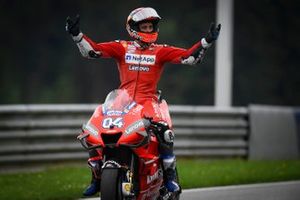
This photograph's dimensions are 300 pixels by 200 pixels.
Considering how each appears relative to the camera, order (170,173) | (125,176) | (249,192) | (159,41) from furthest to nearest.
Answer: (159,41)
(249,192)
(170,173)
(125,176)

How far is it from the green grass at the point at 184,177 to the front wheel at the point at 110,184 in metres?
2.93

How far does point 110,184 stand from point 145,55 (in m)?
1.75

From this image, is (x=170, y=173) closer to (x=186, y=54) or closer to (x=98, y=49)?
(x=186, y=54)

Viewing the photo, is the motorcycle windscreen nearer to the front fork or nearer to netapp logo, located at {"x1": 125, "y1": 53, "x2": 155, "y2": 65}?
netapp logo, located at {"x1": 125, "y1": 53, "x2": 155, "y2": 65}

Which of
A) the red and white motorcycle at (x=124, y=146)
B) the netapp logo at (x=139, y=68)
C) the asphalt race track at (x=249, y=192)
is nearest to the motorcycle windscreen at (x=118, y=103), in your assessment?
the red and white motorcycle at (x=124, y=146)

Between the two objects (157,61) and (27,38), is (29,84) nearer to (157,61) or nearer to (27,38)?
(27,38)

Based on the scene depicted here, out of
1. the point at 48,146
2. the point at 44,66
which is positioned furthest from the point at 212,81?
the point at 48,146

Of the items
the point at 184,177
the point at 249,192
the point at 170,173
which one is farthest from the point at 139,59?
the point at 184,177

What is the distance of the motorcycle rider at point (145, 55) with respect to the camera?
11828 mm

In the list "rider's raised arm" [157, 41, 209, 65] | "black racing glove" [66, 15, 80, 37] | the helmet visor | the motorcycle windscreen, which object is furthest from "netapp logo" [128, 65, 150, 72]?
"black racing glove" [66, 15, 80, 37]

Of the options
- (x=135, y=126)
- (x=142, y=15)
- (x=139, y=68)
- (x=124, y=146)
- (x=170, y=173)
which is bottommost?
(x=170, y=173)

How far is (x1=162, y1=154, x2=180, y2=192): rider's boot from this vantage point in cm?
1182

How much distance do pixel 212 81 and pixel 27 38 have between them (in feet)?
22.8

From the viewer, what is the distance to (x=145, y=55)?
12.0m
